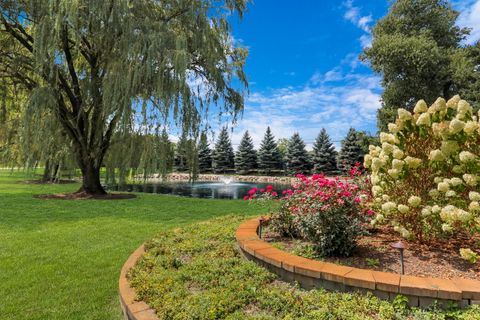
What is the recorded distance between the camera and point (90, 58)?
8953 millimetres

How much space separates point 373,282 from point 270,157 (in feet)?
107

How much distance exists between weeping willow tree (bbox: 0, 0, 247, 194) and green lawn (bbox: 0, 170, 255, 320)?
Answer: 7.43 feet

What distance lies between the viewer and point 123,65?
7062mm

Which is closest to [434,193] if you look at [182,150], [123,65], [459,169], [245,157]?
[459,169]

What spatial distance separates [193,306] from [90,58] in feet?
30.0

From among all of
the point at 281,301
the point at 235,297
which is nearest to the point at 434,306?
the point at 281,301

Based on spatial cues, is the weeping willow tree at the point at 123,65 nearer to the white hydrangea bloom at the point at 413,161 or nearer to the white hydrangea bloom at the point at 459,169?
the white hydrangea bloom at the point at 413,161

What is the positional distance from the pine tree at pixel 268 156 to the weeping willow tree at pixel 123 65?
81.5ft

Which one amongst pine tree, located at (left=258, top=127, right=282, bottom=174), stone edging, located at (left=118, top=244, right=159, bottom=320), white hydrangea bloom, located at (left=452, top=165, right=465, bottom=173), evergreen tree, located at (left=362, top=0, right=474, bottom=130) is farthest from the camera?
pine tree, located at (left=258, top=127, right=282, bottom=174)

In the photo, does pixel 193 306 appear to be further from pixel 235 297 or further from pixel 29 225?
pixel 29 225

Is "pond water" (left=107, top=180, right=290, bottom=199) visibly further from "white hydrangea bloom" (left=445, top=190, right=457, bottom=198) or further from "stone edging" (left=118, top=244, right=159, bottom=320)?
"white hydrangea bloom" (left=445, top=190, right=457, bottom=198)

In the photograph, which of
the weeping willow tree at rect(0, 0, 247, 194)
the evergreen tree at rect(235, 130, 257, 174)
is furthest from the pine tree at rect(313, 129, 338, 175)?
→ the weeping willow tree at rect(0, 0, 247, 194)

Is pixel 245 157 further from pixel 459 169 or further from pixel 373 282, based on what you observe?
pixel 373 282

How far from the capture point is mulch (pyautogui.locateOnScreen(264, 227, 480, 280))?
2.21m
